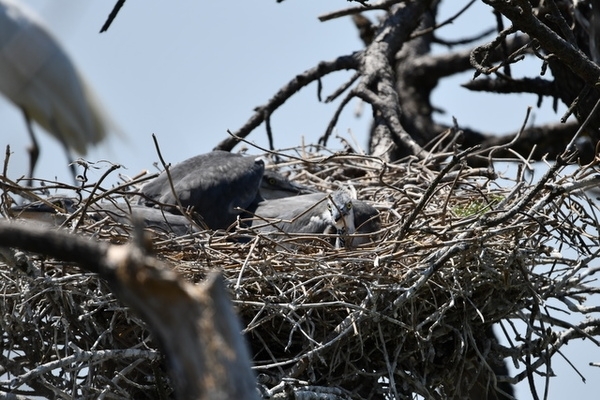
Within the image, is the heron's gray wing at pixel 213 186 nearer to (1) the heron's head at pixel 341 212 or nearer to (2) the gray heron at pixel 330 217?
(2) the gray heron at pixel 330 217

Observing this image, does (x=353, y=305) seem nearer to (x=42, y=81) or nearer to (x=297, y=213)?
(x=297, y=213)

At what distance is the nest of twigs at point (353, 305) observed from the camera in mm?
3961

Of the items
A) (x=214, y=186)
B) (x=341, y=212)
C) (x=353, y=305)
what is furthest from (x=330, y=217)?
(x=353, y=305)

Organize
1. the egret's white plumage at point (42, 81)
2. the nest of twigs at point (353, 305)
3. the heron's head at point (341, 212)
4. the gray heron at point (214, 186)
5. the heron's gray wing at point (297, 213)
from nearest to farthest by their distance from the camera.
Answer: the nest of twigs at point (353, 305) < the heron's head at point (341, 212) < the heron's gray wing at point (297, 213) < the gray heron at point (214, 186) < the egret's white plumage at point (42, 81)

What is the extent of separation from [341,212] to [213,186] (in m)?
0.96

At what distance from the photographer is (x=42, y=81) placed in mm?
14508

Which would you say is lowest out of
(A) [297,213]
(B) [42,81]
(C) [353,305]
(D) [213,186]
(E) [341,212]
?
(C) [353,305]

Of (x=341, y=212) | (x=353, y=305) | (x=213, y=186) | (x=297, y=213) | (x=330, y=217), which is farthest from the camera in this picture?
(x=213, y=186)

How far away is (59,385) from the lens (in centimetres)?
395

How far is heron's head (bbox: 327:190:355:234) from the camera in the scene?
5012 mm

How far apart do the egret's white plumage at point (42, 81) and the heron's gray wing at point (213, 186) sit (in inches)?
335

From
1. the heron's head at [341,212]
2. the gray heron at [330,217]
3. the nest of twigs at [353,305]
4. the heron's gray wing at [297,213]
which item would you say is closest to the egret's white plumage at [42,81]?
the heron's gray wing at [297,213]

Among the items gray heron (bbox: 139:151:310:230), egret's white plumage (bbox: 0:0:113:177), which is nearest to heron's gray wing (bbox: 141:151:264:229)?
gray heron (bbox: 139:151:310:230)

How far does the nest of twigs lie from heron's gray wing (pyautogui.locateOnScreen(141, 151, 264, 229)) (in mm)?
948
